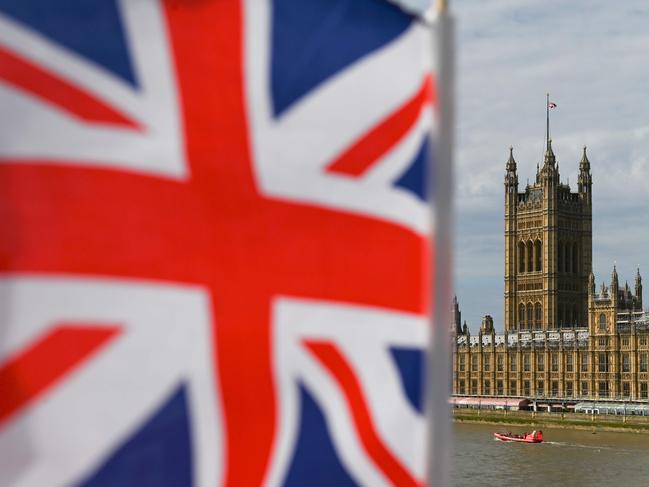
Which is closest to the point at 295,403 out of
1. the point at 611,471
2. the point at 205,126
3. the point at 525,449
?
the point at 205,126

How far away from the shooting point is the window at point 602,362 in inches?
2258

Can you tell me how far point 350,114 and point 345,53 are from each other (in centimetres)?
12

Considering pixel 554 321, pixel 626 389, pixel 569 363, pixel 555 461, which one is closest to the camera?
pixel 555 461

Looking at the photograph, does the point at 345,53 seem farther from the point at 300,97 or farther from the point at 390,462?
the point at 390,462

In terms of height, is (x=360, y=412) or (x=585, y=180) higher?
(x=585, y=180)

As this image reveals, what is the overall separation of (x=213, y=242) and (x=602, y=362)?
57348 millimetres

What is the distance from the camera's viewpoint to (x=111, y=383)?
1978mm

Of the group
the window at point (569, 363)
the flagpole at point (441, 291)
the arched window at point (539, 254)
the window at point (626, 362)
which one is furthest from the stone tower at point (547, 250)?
the flagpole at point (441, 291)

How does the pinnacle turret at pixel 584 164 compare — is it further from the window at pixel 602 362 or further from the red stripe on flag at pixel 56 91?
the red stripe on flag at pixel 56 91

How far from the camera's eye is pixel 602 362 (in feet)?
189

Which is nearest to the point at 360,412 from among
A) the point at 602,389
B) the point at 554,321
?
the point at 602,389

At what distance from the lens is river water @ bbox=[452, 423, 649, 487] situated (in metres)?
31.2

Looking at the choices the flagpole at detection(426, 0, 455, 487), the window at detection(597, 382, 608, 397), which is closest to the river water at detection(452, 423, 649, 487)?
the window at detection(597, 382, 608, 397)

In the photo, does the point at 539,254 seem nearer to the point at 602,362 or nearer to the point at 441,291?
the point at 602,362
